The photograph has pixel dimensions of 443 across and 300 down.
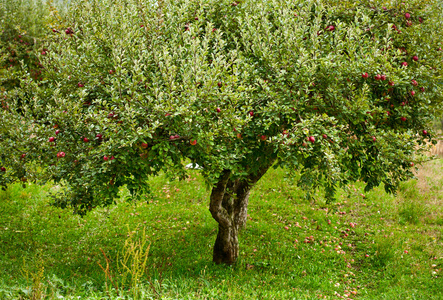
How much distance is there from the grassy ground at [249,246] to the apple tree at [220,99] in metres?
0.96

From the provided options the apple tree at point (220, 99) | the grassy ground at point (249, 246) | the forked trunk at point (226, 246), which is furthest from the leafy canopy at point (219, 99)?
the forked trunk at point (226, 246)

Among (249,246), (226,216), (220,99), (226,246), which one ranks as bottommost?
(249,246)

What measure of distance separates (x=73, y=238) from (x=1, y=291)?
567 cm

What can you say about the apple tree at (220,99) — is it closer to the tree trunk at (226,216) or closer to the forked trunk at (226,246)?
the tree trunk at (226,216)

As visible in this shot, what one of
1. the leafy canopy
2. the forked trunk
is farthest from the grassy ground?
the leafy canopy

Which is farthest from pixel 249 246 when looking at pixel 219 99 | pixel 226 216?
pixel 219 99

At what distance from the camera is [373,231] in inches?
462

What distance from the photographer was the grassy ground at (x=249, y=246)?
7.06 meters

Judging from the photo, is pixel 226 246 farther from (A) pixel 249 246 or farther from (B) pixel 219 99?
(B) pixel 219 99

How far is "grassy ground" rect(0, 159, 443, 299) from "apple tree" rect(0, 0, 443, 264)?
955 mm

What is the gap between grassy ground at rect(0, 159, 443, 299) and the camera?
7062mm

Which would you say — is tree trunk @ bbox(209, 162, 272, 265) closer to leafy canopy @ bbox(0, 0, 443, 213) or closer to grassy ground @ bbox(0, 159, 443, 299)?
grassy ground @ bbox(0, 159, 443, 299)

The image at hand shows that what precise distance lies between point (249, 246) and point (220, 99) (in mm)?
5722

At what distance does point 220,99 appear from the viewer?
18.4ft
